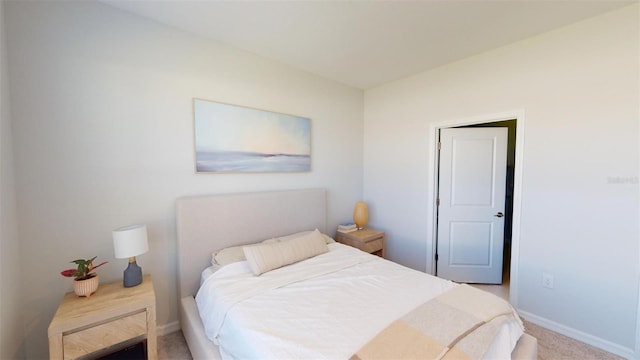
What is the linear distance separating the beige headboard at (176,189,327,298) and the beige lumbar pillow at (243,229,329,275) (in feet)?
1.07

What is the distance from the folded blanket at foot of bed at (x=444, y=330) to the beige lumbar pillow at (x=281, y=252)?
101 cm

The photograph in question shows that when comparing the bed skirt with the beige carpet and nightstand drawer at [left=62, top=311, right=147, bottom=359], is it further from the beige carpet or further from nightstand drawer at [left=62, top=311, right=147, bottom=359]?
nightstand drawer at [left=62, top=311, right=147, bottom=359]

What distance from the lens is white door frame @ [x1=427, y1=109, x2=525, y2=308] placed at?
233 cm

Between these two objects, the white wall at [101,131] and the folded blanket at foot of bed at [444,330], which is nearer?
the folded blanket at foot of bed at [444,330]

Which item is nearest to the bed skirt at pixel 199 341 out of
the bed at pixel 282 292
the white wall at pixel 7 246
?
the bed at pixel 282 292

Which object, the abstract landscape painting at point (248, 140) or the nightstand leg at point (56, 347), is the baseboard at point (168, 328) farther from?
the abstract landscape painting at point (248, 140)

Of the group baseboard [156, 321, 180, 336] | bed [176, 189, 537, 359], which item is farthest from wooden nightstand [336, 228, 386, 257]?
baseboard [156, 321, 180, 336]

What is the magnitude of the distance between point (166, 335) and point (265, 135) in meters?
1.98

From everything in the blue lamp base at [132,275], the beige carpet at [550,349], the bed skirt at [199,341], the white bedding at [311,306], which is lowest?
the beige carpet at [550,349]

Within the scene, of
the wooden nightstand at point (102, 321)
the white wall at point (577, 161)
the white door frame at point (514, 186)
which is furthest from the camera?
the white door frame at point (514, 186)

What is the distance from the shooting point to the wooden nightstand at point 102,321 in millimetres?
1353

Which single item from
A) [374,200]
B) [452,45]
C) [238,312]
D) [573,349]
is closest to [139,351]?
[238,312]

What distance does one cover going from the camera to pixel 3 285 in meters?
1.35

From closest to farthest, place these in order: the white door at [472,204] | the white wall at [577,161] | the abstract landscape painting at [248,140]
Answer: the white wall at [577,161], the abstract landscape painting at [248,140], the white door at [472,204]
